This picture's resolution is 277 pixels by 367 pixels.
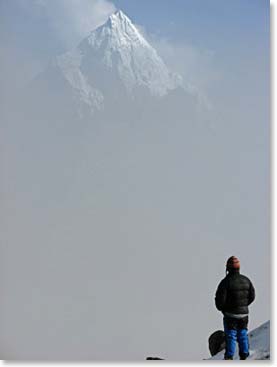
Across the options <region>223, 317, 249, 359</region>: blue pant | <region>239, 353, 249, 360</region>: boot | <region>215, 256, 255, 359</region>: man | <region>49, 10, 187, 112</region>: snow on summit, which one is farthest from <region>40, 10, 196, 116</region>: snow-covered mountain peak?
<region>239, 353, 249, 360</region>: boot

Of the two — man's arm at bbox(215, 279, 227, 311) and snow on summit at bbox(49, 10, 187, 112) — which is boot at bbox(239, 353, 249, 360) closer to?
man's arm at bbox(215, 279, 227, 311)

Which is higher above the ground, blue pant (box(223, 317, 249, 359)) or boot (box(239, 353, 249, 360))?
blue pant (box(223, 317, 249, 359))

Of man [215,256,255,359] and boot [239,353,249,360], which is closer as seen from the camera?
man [215,256,255,359]

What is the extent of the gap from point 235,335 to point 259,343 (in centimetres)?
52

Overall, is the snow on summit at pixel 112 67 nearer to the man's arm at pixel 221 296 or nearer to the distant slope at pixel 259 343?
the man's arm at pixel 221 296

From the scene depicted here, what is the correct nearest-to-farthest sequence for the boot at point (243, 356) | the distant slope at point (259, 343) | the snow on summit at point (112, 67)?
the boot at point (243, 356)
the distant slope at point (259, 343)
the snow on summit at point (112, 67)

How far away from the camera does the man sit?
418cm

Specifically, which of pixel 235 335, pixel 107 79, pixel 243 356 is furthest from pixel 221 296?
pixel 107 79

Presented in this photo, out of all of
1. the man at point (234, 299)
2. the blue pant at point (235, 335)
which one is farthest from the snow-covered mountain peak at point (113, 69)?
the blue pant at point (235, 335)

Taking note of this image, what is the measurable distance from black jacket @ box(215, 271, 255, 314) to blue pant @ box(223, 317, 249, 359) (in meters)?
0.08

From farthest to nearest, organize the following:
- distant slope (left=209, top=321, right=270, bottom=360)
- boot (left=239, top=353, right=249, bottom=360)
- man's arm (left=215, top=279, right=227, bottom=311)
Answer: distant slope (left=209, top=321, right=270, bottom=360), boot (left=239, top=353, right=249, bottom=360), man's arm (left=215, top=279, right=227, bottom=311)

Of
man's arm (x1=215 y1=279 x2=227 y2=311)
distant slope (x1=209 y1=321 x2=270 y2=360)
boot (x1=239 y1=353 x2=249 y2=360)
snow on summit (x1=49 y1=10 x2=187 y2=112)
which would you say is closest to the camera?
man's arm (x1=215 y1=279 x2=227 y2=311)

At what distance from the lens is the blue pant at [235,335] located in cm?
423

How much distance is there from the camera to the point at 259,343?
15.3ft
